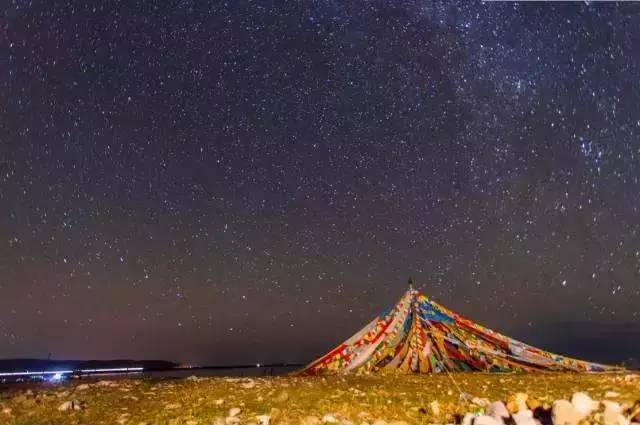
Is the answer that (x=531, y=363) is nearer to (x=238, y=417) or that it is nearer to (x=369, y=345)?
(x=369, y=345)

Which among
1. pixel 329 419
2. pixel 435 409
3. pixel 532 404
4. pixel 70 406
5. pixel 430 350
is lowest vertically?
pixel 70 406

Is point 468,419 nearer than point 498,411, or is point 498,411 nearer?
point 468,419

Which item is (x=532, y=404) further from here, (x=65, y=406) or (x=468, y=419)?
(x=65, y=406)

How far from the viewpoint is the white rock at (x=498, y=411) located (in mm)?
5305

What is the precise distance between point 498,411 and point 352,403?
2.15 m

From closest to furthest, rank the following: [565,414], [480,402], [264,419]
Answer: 1. [565,414]
2. [264,419]
3. [480,402]

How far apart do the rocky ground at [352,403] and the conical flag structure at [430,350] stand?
86.4 inches

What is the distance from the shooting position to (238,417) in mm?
6074

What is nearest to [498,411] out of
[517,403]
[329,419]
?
[517,403]

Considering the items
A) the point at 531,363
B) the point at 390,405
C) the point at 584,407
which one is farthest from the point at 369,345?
the point at 584,407

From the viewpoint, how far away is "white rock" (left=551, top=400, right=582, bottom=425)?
470cm

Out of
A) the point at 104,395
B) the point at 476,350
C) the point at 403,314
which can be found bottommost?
the point at 104,395

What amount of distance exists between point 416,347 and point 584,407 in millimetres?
7574

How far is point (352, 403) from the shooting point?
6645mm
